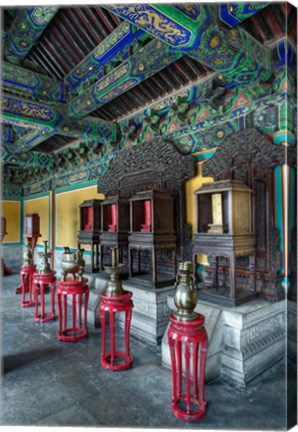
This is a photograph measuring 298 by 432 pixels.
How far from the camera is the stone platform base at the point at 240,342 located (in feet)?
7.59

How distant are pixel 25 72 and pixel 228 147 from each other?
3100 millimetres

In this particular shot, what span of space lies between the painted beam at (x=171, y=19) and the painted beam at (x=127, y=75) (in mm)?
657

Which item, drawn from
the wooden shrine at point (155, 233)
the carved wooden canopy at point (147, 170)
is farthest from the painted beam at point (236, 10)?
the wooden shrine at point (155, 233)

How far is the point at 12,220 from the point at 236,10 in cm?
956

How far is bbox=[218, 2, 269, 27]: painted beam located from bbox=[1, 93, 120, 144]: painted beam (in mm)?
2894

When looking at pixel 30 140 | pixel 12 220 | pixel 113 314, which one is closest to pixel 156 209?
pixel 113 314

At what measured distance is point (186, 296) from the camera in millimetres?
1883

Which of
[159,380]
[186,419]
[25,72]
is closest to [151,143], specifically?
[25,72]

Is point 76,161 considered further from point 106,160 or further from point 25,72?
point 25,72

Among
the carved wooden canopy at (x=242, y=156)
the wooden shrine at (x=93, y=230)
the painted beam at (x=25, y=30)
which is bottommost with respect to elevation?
the wooden shrine at (x=93, y=230)

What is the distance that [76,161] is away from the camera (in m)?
6.45

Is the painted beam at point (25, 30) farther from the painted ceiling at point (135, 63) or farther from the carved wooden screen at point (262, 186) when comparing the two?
the carved wooden screen at point (262, 186)

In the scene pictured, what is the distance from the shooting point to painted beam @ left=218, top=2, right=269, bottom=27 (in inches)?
80.7

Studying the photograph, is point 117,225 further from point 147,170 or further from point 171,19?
point 171,19
